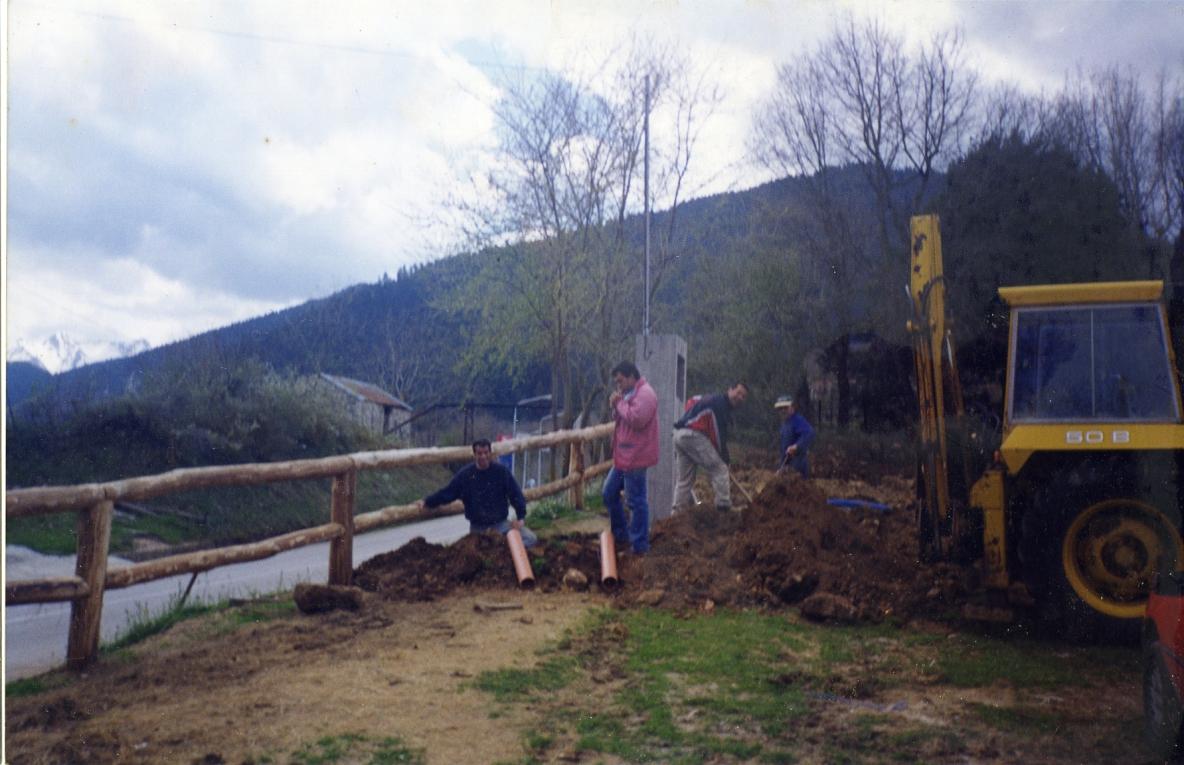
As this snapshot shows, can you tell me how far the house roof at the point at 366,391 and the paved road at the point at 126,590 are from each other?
553 cm

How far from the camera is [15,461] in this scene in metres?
11.8

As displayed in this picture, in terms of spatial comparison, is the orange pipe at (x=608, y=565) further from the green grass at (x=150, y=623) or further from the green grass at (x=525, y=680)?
the green grass at (x=150, y=623)

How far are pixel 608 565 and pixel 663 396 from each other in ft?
9.09

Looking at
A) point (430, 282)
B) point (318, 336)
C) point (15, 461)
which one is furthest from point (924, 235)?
point (318, 336)

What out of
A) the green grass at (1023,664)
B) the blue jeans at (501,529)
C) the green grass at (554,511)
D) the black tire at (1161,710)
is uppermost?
the green grass at (554,511)

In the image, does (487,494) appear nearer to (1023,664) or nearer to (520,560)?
(520,560)

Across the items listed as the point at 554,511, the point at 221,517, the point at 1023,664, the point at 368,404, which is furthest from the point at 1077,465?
the point at 368,404

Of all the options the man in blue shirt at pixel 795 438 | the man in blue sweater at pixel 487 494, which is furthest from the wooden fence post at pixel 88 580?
the man in blue shirt at pixel 795 438

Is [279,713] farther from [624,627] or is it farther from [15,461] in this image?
[15,461]

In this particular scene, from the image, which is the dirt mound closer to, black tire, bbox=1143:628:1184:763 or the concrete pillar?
the concrete pillar

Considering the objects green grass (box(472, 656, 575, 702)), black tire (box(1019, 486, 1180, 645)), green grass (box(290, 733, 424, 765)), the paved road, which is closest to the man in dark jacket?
the paved road

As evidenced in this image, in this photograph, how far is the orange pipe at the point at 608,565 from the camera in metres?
7.87

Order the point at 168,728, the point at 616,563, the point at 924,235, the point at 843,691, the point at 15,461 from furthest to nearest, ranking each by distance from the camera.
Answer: the point at 15,461, the point at 616,563, the point at 924,235, the point at 843,691, the point at 168,728

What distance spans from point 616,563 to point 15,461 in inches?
317
